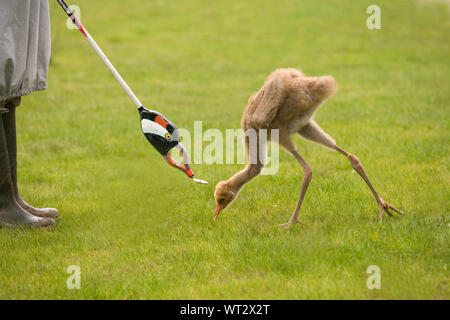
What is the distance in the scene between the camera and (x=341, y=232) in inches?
191

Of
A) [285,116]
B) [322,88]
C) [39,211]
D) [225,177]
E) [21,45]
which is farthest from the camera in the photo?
[225,177]

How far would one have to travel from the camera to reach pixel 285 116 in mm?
5148

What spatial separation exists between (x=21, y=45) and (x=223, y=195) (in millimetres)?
2062

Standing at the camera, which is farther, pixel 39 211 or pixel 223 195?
pixel 39 211

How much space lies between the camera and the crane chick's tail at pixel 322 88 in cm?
500

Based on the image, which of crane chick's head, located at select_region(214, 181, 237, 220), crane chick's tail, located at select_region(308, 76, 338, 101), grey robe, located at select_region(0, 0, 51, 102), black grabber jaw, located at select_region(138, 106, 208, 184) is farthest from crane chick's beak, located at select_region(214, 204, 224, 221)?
grey robe, located at select_region(0, 0, 51, 102)

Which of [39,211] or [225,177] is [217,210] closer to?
[225,177]

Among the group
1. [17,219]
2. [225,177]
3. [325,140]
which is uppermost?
[325,140]

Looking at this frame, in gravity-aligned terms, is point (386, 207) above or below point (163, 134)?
below

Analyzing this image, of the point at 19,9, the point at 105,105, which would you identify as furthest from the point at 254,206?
the point at 105,105

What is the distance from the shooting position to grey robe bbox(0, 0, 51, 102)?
472 centimetres

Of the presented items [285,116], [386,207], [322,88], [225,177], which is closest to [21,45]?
[285,116]

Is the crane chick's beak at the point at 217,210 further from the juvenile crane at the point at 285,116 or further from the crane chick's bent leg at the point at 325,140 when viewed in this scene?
the crane chick's bent leg at the point at 325,140

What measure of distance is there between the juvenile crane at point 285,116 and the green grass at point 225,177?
25 centimetres
